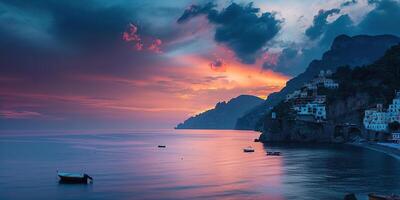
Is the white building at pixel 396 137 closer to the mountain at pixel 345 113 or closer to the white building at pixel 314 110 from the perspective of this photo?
the mountain at pixel 345 113

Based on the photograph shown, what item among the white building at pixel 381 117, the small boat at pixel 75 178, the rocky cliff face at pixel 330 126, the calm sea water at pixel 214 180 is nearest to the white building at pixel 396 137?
the white building at pixel 381 117

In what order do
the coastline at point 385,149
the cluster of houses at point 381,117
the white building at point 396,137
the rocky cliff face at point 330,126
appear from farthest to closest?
the rocky cliff face at point 330,126 < the cluster of houses at point 381,117 < the white building at point 396,137 < the coastline at point 385,149

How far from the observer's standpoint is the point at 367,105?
182 meters

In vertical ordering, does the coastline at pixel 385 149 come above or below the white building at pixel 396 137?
below

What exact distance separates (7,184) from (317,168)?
54.7 m

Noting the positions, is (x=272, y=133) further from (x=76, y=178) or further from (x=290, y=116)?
(x=76, y=178)

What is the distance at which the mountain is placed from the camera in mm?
176125

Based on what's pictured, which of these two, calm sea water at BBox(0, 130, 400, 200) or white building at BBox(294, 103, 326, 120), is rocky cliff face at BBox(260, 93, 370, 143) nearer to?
white building at BBox(294, 103, 326, 120)

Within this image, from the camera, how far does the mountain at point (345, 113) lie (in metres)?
176

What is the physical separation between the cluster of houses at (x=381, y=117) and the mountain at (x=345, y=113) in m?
3.19

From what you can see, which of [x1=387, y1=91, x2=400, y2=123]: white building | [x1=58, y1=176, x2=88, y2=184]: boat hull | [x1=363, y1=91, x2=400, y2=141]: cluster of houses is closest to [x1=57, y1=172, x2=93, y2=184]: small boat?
[x1=58, y1=176, x2=88, y2=184]: boat hull

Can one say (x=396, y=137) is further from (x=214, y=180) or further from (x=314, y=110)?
(x=214, y=180)

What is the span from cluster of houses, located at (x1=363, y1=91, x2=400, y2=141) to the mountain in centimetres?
319

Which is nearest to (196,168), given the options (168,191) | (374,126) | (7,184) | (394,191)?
(168,191)
